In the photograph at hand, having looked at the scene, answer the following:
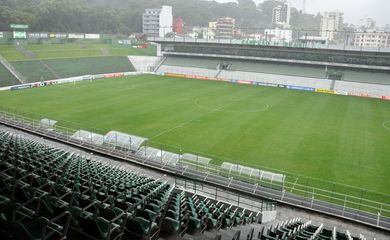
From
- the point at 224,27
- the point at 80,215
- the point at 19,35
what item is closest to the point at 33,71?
the point at 19,35

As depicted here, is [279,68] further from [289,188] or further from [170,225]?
[170,225]

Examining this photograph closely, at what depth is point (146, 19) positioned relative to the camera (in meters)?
138

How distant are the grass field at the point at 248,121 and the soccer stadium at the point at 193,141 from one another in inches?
7.0

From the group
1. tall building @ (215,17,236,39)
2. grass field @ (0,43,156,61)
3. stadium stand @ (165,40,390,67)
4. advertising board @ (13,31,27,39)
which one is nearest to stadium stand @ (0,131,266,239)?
stadium stand @ (165,40,390,67)

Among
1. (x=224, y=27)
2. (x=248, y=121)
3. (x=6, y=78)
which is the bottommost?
(x=248, y=121)

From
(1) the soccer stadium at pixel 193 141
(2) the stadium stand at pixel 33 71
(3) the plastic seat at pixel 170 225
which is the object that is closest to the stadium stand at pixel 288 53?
(1) the soccer stadium at pixel 193 141

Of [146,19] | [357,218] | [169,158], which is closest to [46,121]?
[169,158]

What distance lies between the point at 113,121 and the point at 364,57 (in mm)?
48624

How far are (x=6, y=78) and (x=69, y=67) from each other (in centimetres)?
1410

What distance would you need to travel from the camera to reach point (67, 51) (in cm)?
7406

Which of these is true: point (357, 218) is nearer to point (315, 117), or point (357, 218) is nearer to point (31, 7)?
point (315, 117)

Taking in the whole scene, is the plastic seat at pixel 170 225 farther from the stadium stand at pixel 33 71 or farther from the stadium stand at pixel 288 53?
the stadium stand at pixel 288 53

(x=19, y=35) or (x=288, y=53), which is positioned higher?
(x=19, y=35)

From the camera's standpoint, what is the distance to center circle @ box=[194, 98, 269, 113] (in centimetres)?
3875
